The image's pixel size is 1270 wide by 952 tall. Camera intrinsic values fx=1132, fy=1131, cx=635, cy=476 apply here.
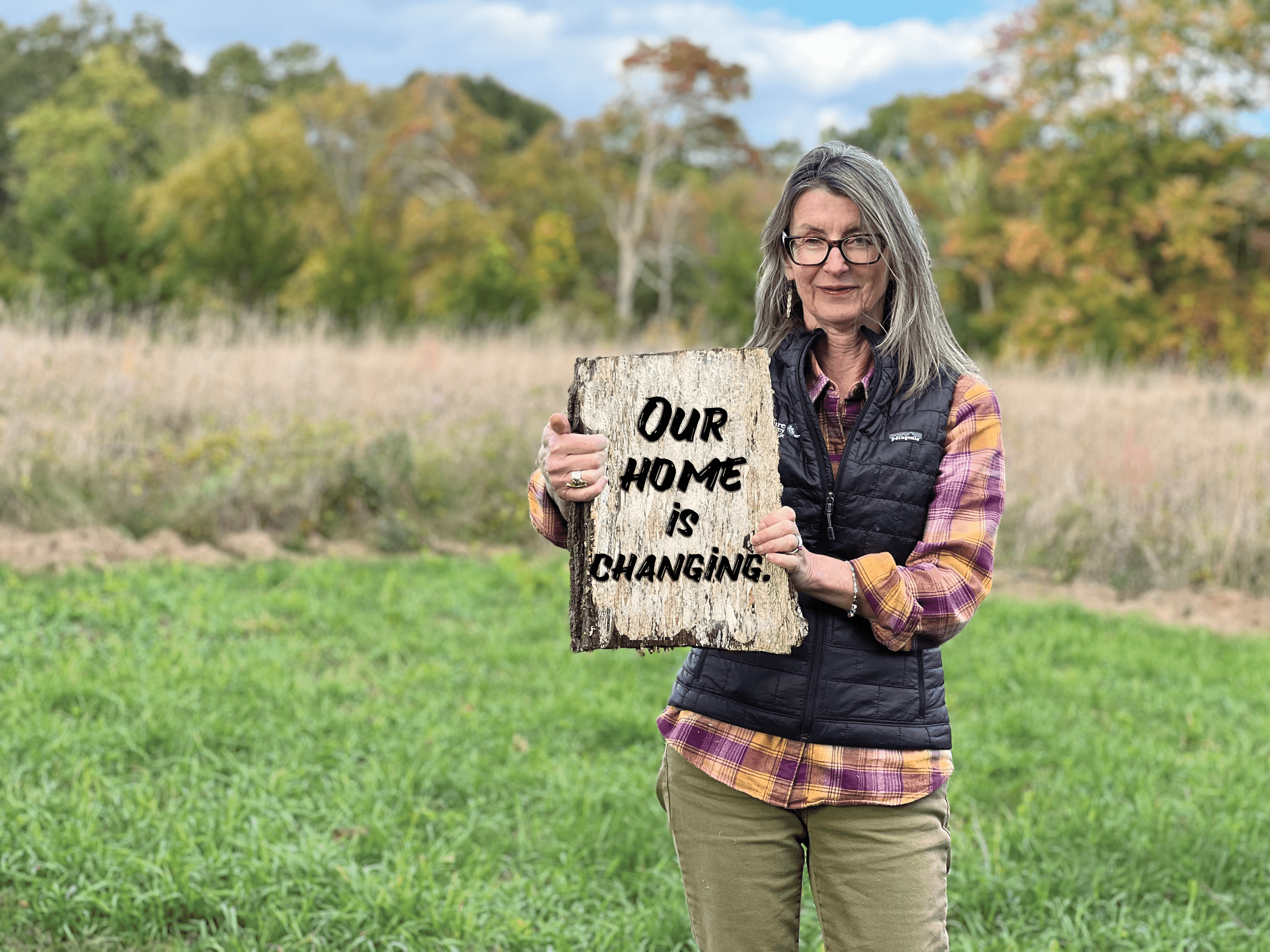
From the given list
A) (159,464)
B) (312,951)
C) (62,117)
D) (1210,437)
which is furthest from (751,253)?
(62,117)

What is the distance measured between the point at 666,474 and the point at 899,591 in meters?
0.40

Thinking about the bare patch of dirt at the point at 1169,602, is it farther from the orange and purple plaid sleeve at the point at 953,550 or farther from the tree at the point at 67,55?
the tree at the point at 67,55

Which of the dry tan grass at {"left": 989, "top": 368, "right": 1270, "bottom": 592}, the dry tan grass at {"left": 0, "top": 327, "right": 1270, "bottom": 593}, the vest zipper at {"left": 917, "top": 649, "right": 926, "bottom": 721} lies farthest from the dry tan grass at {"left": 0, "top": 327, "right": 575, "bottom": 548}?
the vest zipper at {"left": 917, "top": 649, "right": 926, "bottom": 721}

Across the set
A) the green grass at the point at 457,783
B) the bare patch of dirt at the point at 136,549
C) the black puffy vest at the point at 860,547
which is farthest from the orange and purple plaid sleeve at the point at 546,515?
the bare patch of dirt at the point at 136,549

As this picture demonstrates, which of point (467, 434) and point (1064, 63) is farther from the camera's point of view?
point (1064, 63)

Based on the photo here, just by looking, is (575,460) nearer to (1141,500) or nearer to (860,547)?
(860,547)

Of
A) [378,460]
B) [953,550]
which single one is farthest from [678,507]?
[378,460]

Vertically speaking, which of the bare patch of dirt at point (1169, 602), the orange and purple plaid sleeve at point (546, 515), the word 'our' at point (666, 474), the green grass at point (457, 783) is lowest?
the green grass at point (457, 783)

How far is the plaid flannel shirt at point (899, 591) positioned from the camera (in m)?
1.71

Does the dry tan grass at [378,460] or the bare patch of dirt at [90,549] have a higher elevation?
the dry tan grass at [378,460]

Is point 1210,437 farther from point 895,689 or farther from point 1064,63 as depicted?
point 1064,63

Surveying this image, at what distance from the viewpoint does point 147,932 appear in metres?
3.03

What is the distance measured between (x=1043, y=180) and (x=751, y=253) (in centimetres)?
618

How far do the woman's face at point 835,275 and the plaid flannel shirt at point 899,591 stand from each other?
0.10m
